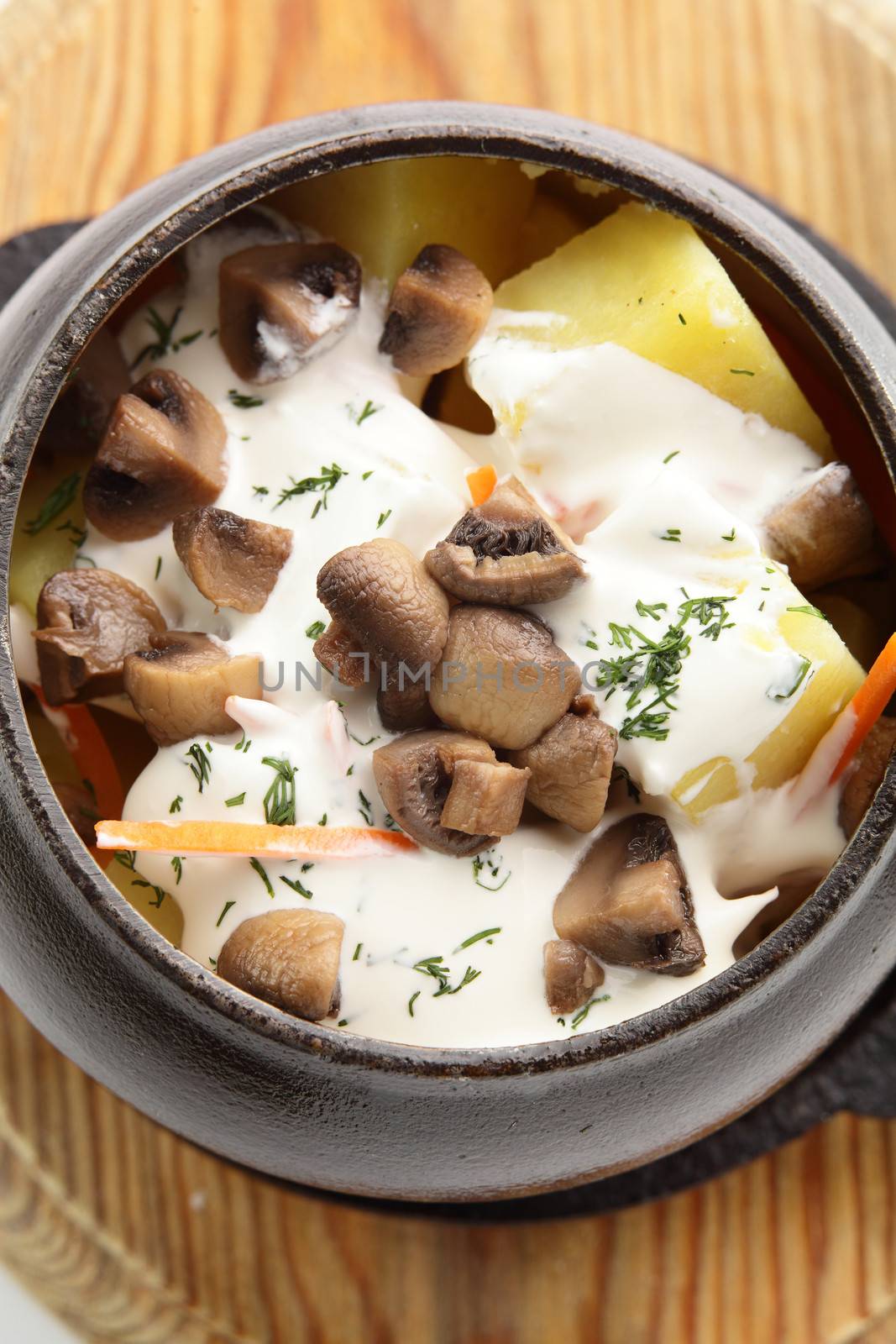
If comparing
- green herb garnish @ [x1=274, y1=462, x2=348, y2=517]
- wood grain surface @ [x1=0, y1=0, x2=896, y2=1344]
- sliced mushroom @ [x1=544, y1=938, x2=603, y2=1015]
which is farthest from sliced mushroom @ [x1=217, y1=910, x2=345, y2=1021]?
wood grain surface @ [x1=0, y1=0, x2=896, y2=1344]

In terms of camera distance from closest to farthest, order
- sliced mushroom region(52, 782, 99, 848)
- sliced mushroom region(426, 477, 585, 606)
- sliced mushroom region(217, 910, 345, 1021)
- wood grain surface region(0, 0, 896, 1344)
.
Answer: sliced mushroom region(217, 910, 345, 1021) → sliced mushroom region(426, 477, 585, 606) → sliced mushroom region(52, 782, 99, 848) → wood grain surface region(0, 0, 896, 1344)

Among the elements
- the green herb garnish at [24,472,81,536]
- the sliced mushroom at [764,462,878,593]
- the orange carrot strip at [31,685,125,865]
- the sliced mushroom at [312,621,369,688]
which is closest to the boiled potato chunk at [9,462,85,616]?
the green herb garnish at [24,472,81,536]

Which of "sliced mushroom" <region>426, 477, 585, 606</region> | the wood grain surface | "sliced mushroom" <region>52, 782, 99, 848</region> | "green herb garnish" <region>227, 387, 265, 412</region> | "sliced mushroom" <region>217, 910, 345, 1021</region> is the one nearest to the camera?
"sliced mushroom" <region>217, 910, 345, 1021</region>

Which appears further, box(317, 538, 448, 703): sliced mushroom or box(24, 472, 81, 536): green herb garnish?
box(24, 472, 81, 536): green herb garnish

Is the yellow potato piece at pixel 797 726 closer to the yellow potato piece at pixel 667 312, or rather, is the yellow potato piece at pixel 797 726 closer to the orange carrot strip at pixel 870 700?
the orange carrot strip at pixel 870 700

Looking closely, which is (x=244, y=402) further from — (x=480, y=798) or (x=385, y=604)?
(x=480, y=798)

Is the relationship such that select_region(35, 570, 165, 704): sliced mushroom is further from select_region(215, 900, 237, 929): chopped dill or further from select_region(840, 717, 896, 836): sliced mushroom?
select_region(840, 717, 896, 836): sliced mushroom

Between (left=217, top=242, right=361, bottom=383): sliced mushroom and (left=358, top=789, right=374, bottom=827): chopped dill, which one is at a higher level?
(left=217, top=242, right=361, bottom=383): sliced mushroom

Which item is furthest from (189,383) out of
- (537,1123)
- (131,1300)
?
(131,1300)
